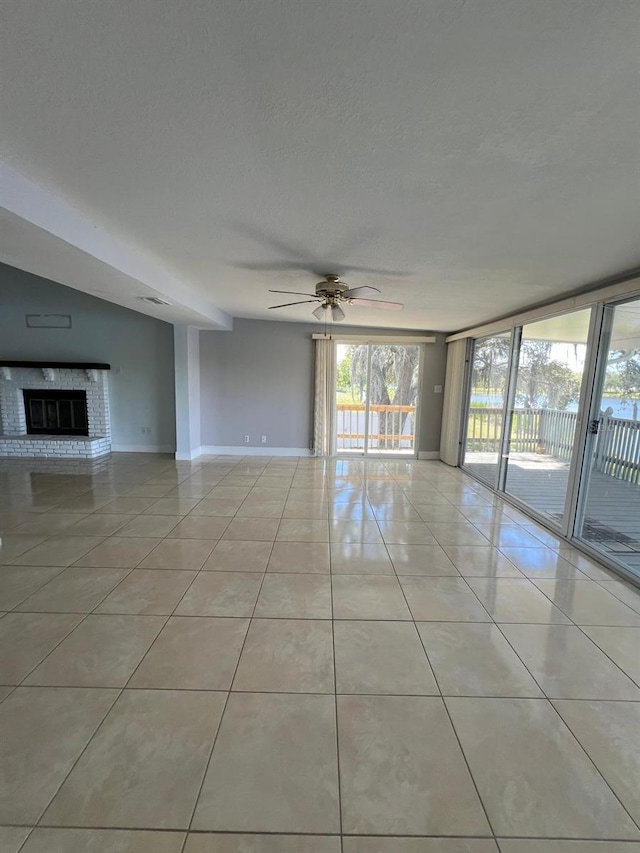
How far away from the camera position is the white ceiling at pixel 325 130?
95 cm

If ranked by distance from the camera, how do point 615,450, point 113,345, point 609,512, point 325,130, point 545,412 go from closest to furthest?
point 325,130 < point 615,450 < point 609,512 < point 545,412 < point 113,345

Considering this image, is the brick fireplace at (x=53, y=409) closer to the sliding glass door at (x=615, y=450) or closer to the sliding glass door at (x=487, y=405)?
the sliding glass door at (x=487, y=405)

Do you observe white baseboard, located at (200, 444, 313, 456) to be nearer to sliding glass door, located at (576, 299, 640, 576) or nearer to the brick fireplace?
the brick fireplace

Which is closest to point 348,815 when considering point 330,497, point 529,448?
point 330,497

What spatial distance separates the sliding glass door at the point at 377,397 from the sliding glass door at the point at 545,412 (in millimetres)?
2060

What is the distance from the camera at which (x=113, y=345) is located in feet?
19.8

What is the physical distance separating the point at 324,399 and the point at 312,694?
4.78m

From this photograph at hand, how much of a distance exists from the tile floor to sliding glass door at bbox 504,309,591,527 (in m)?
1.30

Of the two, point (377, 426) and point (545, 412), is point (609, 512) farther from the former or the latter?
point (377, 426)

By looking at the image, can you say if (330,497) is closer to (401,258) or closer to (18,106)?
(401,258)

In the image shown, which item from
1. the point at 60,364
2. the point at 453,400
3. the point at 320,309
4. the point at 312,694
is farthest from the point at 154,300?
the point at 453,400

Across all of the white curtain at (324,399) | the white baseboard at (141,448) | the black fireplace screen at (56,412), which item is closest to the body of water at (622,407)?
the white curtain at (324,399)

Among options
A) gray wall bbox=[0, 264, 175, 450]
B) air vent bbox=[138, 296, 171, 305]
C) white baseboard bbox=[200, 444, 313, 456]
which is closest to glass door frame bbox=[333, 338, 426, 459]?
white baseboard bbox=[200, 444, 313, 456]

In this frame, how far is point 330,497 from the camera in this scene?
4180mm
